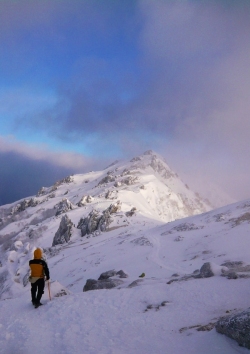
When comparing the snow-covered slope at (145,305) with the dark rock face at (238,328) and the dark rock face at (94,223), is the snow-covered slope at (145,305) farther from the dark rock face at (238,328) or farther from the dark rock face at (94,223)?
the dark rock face at (94,223)

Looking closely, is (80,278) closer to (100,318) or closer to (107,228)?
(100,318)

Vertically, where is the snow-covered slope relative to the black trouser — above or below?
below

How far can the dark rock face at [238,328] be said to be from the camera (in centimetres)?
617

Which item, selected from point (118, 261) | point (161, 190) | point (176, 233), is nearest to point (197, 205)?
point (161, 190)

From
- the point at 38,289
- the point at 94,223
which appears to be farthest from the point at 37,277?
the point at 94,223

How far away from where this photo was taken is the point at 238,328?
20.9ft

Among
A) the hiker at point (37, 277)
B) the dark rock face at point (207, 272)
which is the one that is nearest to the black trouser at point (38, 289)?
the hiker at point (37, 277)

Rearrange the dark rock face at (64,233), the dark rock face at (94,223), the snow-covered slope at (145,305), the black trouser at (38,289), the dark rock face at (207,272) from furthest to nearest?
the dark rock face at (94,223)
the dark rock face at (64,233)
the dark rock face at (207,272)
the black trouser at (38,289)
the snow-covered slope at (145,305)

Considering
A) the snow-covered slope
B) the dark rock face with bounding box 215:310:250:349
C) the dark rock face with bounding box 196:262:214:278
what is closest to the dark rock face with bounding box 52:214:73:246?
the snow-covered slope

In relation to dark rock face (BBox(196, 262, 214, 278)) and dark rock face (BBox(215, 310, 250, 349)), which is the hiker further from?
dark rock face (BBox(196, 262, 214, 278))

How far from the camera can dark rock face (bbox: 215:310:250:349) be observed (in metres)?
6.17

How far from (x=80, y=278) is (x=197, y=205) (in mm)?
128643

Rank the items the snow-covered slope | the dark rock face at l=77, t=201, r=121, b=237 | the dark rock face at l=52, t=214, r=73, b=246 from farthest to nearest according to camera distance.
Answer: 1. the dark rock face at l=77, t=201, r=121, b=237
2. the dark rock face at l=52, t=214, r=73, b=246
3. the snow-covered slope

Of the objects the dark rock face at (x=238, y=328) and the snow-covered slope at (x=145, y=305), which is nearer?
the dark rock face at (x=238, y=328)
